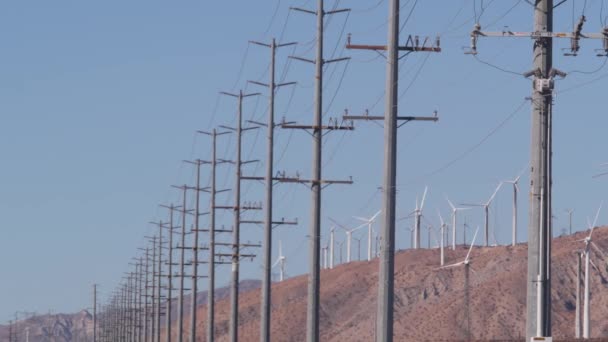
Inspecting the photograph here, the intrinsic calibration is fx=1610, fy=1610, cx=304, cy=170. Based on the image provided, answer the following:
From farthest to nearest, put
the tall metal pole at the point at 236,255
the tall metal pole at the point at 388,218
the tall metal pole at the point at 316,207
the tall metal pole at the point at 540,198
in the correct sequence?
the tall metal pole at the point at 236,255 → the tall metal pole at the point at 316,207 → the tall metal pole at the point at 388,218 → the tall metal pole at the point at 540,198

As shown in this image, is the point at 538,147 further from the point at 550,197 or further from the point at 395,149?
the point at 395,149

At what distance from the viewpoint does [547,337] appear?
33156 mm

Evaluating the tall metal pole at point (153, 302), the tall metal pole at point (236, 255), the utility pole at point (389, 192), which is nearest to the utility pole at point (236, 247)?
the tall metal pole at point (236, 255)

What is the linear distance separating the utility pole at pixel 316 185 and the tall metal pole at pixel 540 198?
62.3 ft

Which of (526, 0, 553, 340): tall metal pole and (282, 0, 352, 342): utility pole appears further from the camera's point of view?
(282, 0, 352, 342): utility pole

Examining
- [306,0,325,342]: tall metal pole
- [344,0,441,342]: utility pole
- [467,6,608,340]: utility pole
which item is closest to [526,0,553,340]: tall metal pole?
[467,6,608,340]: utility pole

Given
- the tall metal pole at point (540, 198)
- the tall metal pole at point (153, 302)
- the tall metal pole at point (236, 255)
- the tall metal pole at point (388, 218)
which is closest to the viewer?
the tall metal pole at point (540, 198)

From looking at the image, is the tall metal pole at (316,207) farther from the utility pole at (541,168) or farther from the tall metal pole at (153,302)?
the tall metal pole at (153,302)

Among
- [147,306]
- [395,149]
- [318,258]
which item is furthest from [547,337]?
[147,306]

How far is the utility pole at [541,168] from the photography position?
33.4 meters

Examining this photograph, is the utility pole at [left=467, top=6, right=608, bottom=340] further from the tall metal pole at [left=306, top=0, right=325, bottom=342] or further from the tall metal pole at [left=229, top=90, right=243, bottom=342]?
the tall metal pole at [left=229, top=90, right=243, bottom=342]

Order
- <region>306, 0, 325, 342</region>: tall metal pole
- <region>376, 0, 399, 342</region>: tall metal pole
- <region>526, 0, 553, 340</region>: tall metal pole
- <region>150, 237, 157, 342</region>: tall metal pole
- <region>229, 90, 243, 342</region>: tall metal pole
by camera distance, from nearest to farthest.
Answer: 1. <region>526, 0, 553, 340</region>: tall metal pole
2. <region>376, 0, 399, 342</region>: tall metal pole
3. <region>306, 0, 325, 342</region>: tall metal pole
4. <region>229, 90, 243, 342</region>: tall metal pole
5. <region>150, 237, 157, 342</region>: tall metal pole

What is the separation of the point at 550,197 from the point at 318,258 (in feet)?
65.6

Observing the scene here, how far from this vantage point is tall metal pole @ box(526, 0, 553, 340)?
33406 mm
